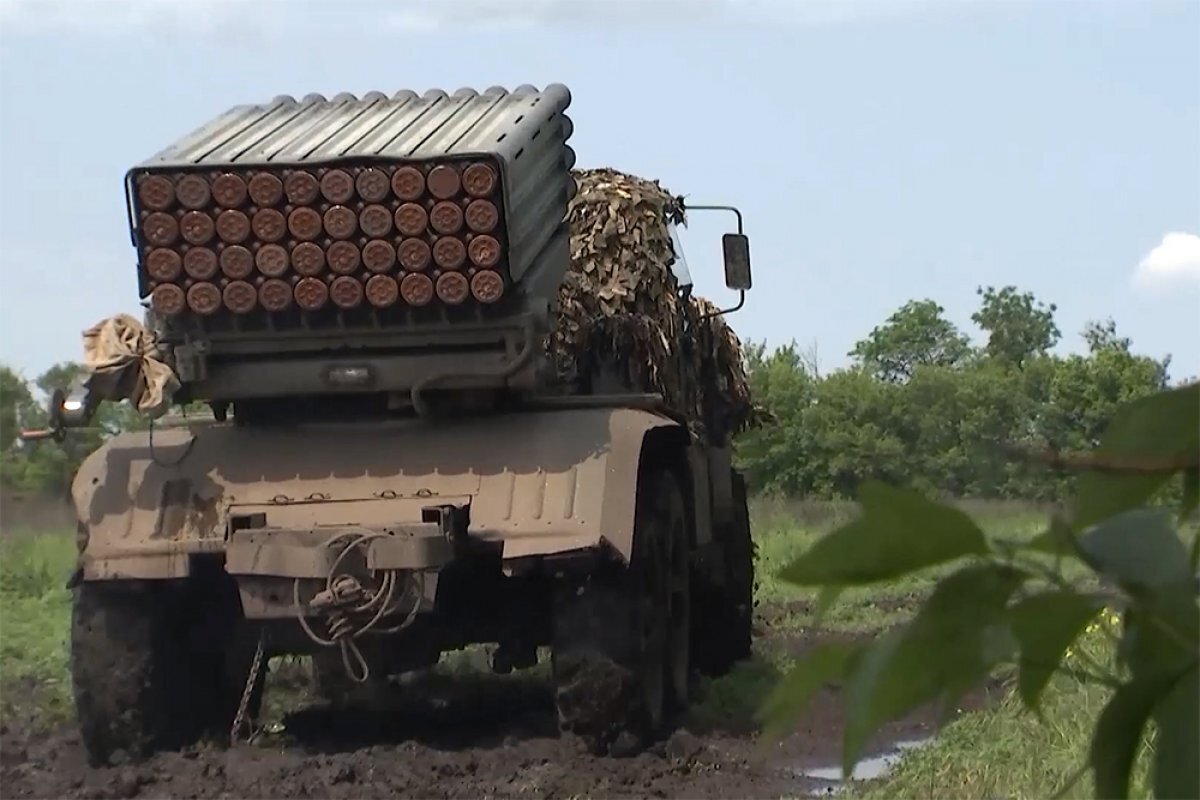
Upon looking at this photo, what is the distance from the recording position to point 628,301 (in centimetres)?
947

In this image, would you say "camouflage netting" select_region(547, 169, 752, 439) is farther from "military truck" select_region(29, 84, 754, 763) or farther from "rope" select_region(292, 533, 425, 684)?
"rope" select_region(292, 533, 425, 684)

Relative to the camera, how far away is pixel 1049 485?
119 cm

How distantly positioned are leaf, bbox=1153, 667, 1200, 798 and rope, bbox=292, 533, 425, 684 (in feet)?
19.8

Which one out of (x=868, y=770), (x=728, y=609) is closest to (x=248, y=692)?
(x=868, y=770)

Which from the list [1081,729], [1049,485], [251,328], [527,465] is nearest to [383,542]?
[527,465]

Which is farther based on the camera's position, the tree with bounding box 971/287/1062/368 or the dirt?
the tree with bounding box 971/287/1062/368

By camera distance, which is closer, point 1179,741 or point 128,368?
point 1179,741

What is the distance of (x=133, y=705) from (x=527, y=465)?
1.67m

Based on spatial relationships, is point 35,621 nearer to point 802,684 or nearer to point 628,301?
point 628,301

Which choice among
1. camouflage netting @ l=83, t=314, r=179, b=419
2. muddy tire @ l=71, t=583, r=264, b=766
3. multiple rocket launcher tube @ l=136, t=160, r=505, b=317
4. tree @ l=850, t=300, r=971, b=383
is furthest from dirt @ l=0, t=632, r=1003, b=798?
tree @ l=850, t=300, r=971, b=383

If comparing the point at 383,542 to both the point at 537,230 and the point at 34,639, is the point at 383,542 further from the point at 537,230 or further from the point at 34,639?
the point at 34,639

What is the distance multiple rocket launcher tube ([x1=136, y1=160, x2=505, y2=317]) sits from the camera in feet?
23.4

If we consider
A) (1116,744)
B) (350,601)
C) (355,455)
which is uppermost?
(1116,744)

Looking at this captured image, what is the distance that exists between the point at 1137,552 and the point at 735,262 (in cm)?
890
